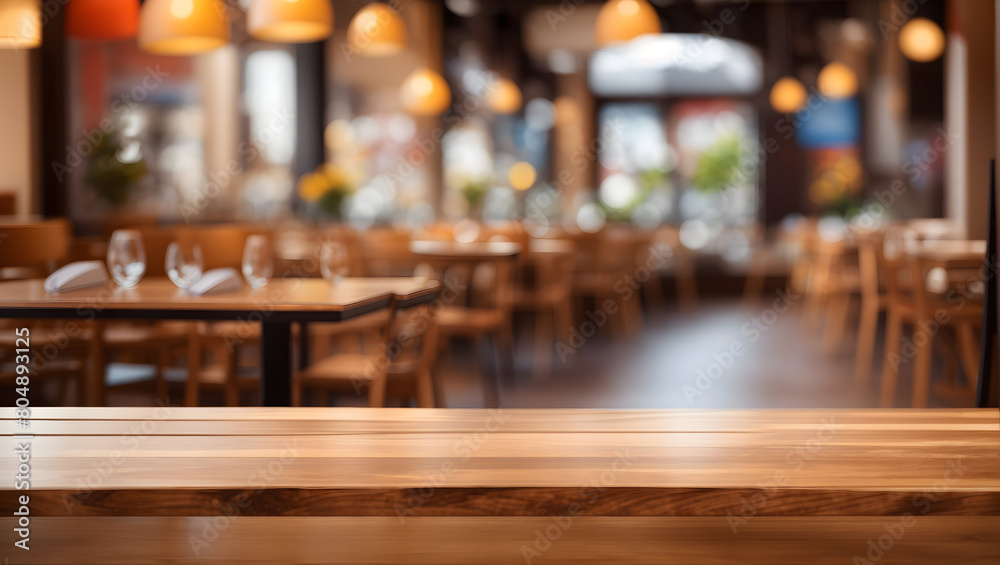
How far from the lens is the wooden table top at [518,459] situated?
135 cm

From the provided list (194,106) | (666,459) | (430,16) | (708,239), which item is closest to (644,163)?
(708,239)

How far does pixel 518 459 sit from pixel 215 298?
114 cm

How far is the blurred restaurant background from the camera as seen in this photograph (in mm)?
3803

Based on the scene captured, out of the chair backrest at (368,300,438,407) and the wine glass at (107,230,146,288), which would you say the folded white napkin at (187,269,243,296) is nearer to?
the wine glass at (107,230,146,288)

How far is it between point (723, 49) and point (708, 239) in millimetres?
2712

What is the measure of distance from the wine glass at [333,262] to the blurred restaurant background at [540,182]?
0.4 inches

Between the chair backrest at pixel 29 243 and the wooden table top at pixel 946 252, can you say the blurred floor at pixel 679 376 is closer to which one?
the chair backrest at pixel 29 243

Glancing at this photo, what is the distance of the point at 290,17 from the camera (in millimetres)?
3492

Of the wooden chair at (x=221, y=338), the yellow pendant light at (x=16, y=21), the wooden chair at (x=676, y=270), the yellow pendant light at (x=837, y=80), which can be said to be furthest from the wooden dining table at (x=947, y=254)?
the wooden chair at (x=676, y=270)

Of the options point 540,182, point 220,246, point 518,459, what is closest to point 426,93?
point 220,246

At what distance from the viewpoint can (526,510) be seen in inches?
53.3

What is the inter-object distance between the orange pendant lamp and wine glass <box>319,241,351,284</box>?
1.48 m

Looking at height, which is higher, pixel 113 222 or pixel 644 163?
pixel 644 163

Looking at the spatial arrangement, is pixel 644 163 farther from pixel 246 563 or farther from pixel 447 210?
pixel 246 563
